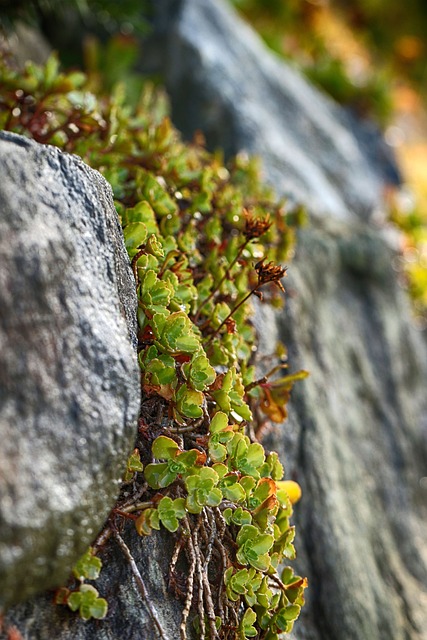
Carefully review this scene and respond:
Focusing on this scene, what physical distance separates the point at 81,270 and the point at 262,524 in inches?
36.7

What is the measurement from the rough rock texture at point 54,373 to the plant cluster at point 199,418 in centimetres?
29

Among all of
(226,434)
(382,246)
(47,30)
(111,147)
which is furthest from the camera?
(47,30)

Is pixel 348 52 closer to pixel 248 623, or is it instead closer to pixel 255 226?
pixel 255 226

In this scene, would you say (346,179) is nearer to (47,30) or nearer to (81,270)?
(47,30)

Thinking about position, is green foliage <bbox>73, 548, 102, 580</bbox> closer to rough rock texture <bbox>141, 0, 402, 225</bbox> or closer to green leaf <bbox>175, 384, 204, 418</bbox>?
green leaf <bbox>175, 384, 204, 418</bbox>

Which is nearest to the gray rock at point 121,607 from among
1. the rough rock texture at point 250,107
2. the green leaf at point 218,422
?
the green leaf at point 218,422

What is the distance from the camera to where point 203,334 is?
242cm

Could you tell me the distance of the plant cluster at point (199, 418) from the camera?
6.10ft

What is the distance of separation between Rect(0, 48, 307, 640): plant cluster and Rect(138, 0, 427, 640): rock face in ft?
1.45

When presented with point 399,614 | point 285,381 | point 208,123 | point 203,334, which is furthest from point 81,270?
point 208,123

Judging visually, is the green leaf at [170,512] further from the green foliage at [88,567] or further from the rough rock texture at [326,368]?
the green foliage at [88,567]

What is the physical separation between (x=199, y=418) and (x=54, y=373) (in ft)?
2.33

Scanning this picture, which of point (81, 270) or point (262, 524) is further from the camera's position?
point (262, 524)

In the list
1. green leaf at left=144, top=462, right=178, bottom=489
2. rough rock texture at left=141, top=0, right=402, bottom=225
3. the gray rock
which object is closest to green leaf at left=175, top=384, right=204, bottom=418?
green leaf at left=144, top=462, right=178, bottom=489
